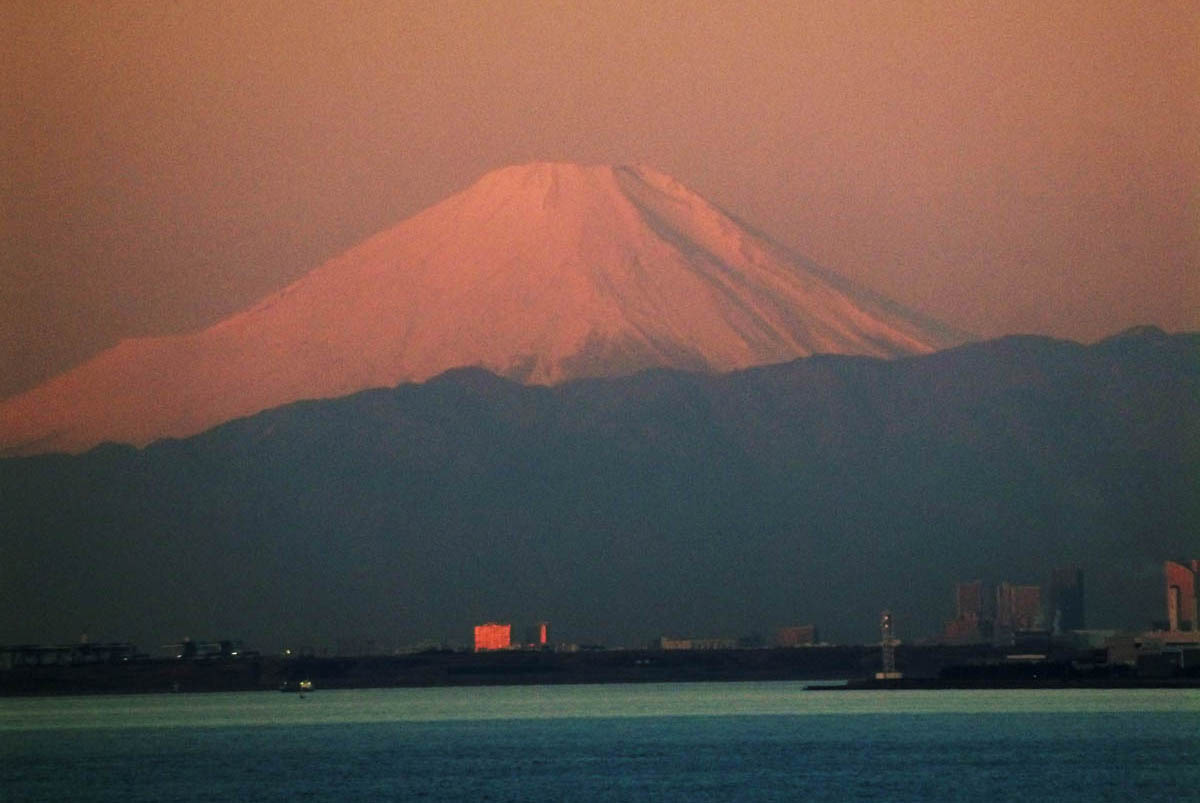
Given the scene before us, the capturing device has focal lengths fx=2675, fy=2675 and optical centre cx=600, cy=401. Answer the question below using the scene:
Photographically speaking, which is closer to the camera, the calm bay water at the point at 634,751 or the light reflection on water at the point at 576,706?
the calm bay water at the point at 634,751

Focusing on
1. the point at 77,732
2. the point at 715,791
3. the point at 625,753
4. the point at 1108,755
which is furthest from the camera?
the point at 77,732

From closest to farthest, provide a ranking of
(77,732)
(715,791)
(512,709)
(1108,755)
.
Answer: (715,791)
(1108,755)
(77,732)
(512,709)

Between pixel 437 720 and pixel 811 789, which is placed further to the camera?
pixel 437 720

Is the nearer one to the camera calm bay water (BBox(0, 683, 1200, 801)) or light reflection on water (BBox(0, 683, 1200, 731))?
calm bay water (BBox(0, 683, 1200, 801))

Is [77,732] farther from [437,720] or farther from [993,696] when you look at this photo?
[993,696]

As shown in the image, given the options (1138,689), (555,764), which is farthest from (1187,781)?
(1138,689)

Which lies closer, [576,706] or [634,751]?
[634,751]
